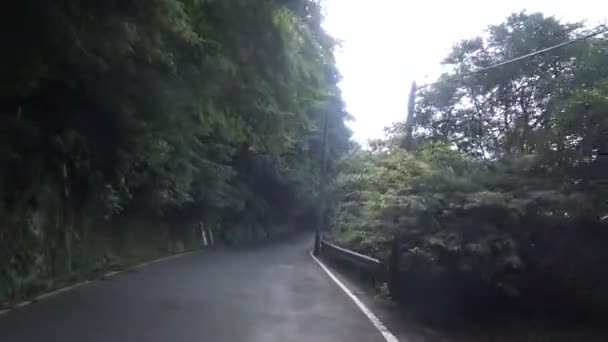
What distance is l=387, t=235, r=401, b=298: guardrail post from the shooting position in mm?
12047

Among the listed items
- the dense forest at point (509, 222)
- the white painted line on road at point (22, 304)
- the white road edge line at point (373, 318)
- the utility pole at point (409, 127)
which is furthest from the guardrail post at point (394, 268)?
the white painted line on road at point (22, 304)

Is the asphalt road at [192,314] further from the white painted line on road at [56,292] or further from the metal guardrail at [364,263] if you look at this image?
the metal guardrail at [364,263]

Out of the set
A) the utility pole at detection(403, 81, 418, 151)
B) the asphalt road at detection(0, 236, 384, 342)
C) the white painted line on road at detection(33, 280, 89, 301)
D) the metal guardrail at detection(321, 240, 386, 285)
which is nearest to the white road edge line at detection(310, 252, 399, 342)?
the asphalt road at detection(0, 236, 384, 342)

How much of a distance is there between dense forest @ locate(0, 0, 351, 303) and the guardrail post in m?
3.25

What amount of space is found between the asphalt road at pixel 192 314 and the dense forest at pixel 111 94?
1599 mm

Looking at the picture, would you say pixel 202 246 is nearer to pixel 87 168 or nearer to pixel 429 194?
pixel 87 168

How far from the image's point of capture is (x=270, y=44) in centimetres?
1008

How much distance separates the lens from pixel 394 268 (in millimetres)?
12727

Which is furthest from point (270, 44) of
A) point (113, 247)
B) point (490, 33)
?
point (490, 33)

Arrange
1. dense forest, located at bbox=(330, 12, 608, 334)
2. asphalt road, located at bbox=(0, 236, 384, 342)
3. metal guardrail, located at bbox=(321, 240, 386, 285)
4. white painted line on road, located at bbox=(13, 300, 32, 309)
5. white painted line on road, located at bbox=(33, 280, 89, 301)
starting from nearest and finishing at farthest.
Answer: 1. asphalt road, located at bbox=(0, 236, 384, 342)
2. dense forest, located at bbox=(330, 12, 608, 334)
3. white painted line on road, located at bbox=(13, 300, 32, 309)
4. white painted line on road, located at bbox=(33, 280, 89, 301)
5. metal guardrail, located at bbox=(321, 240, 386, 285)

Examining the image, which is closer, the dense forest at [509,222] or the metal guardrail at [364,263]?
the dense forest at [509,222]

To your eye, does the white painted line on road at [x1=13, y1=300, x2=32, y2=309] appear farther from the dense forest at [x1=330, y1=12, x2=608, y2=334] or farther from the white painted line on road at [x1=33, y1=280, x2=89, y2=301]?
the dense forest at [x1=330, y1=12, x2=608, y2=334]

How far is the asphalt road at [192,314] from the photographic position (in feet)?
29.3

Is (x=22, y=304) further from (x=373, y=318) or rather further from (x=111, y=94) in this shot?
(x=373, y=318)
